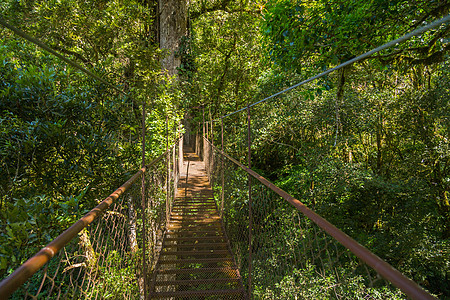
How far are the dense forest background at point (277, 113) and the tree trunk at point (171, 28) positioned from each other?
0.17 meters

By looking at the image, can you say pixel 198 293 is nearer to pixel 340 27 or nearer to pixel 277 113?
pixel 340 27

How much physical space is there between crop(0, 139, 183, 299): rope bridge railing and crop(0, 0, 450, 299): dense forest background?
49 centimetres

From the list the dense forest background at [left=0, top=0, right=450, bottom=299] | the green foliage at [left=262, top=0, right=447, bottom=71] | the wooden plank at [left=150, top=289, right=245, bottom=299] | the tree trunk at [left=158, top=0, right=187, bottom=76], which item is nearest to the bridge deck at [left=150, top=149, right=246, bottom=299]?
the wooden plank at [left=150, top=289, right=245, bottom=299]

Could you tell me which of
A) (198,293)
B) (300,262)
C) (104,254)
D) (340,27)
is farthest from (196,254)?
(340,27)

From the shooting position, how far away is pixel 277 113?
7340 mm

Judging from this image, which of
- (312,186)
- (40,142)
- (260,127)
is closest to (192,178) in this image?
(260,127)

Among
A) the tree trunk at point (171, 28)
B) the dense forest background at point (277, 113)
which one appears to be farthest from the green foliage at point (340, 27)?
the tree trunk at point (171, 28)

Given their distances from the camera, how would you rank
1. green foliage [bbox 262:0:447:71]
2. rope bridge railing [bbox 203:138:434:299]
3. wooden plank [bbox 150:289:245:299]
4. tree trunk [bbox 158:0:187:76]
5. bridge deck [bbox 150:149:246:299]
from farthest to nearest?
tree trunk [bbox 158:0:187:76] < green foliage [bbox 262:0:447:71] < bridge deck [bbox 150:149:246:299] < wooden plank [bbox 150:289:245:299] < rope bridge railing [bbox 203:138:434:299]

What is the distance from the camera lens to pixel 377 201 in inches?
214

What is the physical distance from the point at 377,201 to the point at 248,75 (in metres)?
6.75

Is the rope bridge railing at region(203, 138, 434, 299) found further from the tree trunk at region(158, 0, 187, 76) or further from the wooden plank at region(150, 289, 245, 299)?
the tree trunk at region(158, 0, 187, 76)

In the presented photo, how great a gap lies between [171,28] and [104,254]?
23.8 feet

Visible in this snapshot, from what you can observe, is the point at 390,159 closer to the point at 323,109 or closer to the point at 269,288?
the point at 323,109

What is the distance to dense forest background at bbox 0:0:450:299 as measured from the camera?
7.53ft
